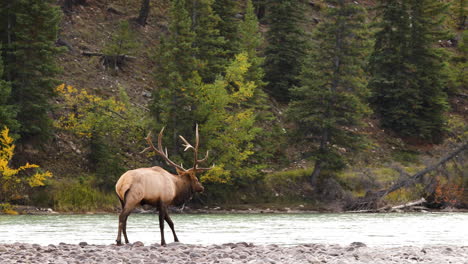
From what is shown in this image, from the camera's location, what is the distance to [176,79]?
36.3 metres

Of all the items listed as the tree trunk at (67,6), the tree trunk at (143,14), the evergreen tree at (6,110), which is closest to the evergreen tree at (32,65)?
the evergreen tree at (6,110)

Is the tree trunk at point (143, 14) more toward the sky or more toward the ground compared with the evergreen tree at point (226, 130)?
more toward the sky

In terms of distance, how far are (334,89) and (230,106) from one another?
6426 mm

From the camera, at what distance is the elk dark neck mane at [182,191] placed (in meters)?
14.4

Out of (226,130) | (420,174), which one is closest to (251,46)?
(226,130)

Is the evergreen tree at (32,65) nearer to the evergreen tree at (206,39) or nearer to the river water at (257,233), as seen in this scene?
the evergreen tree at (206,39)

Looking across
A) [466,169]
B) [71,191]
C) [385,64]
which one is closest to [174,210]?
[71,191]

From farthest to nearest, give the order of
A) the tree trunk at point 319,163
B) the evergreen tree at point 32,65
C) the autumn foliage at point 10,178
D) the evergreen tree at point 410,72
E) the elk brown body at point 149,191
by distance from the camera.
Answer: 1. the evergreen tree at point 410,72
2. the tree trunk at point 319,163
3. the evergreen tree at point 32,65
4. the autumn foliage at point 10,178
5. the elk brown body at point 149,191

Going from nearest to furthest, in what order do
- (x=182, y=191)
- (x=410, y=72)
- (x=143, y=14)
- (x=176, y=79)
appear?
1. (x=182, y=191)
2. (x=176, y=79)
3. (x=410, y=72)
4. (x=143, y=14)

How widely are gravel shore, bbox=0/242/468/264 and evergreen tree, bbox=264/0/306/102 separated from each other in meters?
34.7

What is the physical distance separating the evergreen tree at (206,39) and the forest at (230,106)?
0.42ft

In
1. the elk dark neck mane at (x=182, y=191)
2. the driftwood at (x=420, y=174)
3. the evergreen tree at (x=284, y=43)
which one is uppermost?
the evergreen tree at (x=284, y=43)

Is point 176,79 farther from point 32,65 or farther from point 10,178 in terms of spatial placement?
point 10,178

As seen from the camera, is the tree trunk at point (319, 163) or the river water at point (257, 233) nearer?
the river water at point (257, 233)
